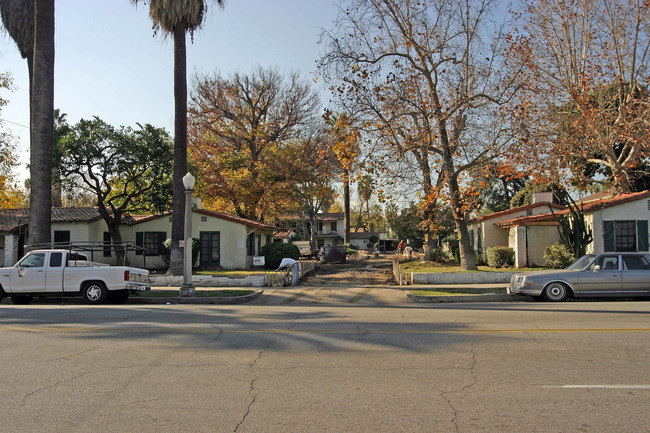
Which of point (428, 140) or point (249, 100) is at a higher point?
point (249, 100)

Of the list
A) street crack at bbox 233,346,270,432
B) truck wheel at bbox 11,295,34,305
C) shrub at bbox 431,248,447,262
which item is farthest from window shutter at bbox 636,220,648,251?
truck wheel at bbox 11,295,34,305

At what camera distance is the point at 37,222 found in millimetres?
19156

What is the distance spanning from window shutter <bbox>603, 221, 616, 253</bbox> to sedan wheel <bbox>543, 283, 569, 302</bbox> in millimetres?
9775

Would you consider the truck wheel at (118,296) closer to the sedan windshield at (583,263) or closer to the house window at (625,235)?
the sedan windshield at (583,263)

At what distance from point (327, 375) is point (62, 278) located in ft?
40.0

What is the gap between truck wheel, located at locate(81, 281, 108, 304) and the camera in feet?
50.7

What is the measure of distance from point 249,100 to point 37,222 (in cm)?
2287

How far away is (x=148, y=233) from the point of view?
1167 inches

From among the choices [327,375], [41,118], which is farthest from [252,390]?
[41,118]

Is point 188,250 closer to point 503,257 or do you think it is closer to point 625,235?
point 503,257

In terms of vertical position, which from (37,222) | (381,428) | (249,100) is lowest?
(381,428)

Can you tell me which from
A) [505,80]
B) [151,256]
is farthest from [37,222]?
[505,80]

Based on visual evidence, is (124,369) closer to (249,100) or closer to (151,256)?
(151,256)

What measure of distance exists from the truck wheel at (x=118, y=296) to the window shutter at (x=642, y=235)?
21839 mm
